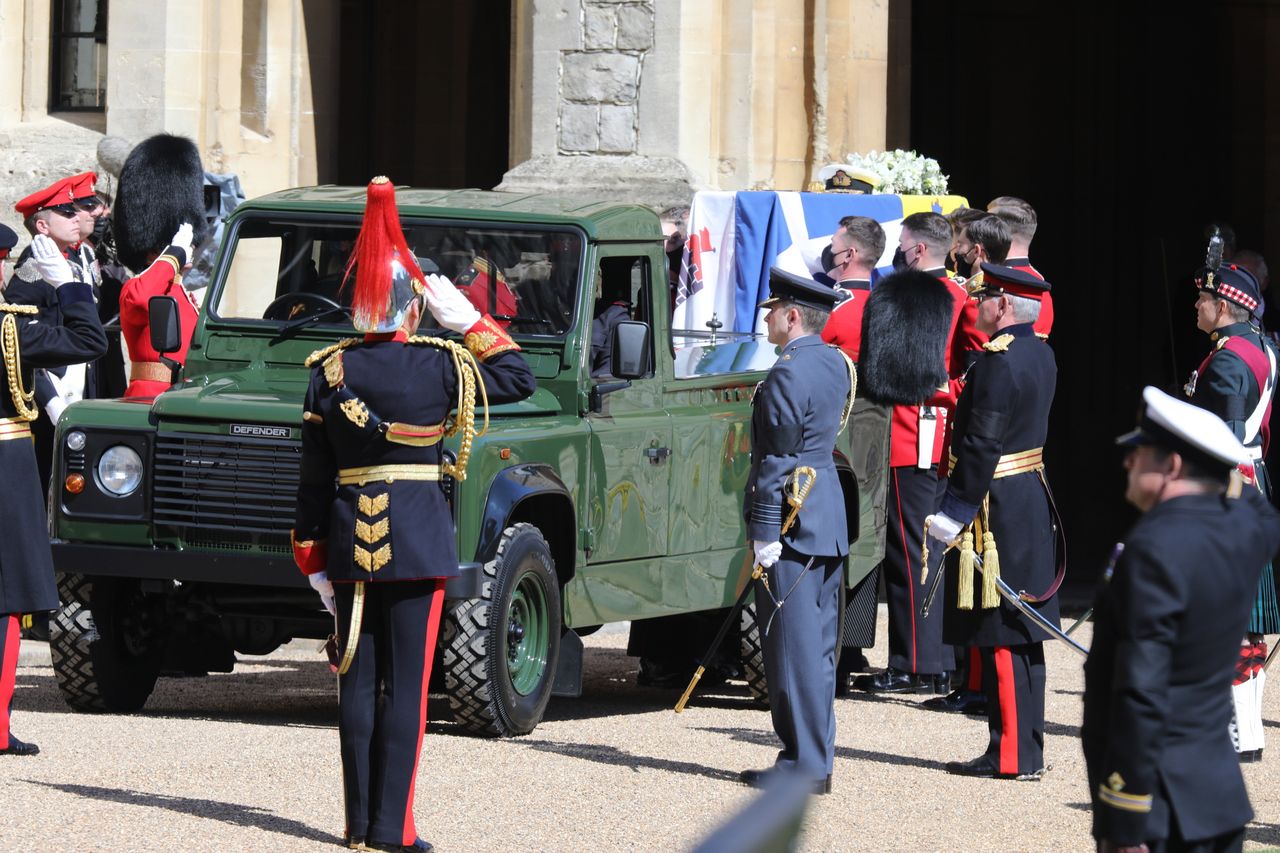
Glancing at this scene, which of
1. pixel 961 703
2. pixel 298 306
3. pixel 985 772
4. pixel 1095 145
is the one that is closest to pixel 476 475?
pixel 298 306

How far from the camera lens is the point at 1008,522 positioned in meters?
8.12

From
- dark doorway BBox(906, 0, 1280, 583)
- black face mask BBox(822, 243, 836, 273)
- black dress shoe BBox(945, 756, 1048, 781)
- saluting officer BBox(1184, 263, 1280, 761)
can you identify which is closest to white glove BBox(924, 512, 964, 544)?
black dress shoe BBox(945, 756, 1048, 781)

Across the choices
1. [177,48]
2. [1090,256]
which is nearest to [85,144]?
[177,48]

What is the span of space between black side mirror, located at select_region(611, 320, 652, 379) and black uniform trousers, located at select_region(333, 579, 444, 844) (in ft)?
7.55

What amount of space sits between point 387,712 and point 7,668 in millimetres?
1941

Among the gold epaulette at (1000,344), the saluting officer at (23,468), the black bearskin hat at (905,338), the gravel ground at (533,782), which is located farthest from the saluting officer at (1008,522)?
the saluting officer at (23,468)

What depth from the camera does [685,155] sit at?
559 inches

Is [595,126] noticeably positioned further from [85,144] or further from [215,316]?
[215,316]

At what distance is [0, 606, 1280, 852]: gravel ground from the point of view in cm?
697

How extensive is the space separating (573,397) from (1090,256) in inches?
580

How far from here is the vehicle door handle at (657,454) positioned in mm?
9320

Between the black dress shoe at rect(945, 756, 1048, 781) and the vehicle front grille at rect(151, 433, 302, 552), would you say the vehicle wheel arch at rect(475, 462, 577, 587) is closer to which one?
the vehicle front grille at rect(151, 433, 302, 552)

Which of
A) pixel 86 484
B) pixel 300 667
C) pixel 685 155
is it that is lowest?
pixel 300 667

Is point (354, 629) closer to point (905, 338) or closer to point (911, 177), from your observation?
point (905, 338)
